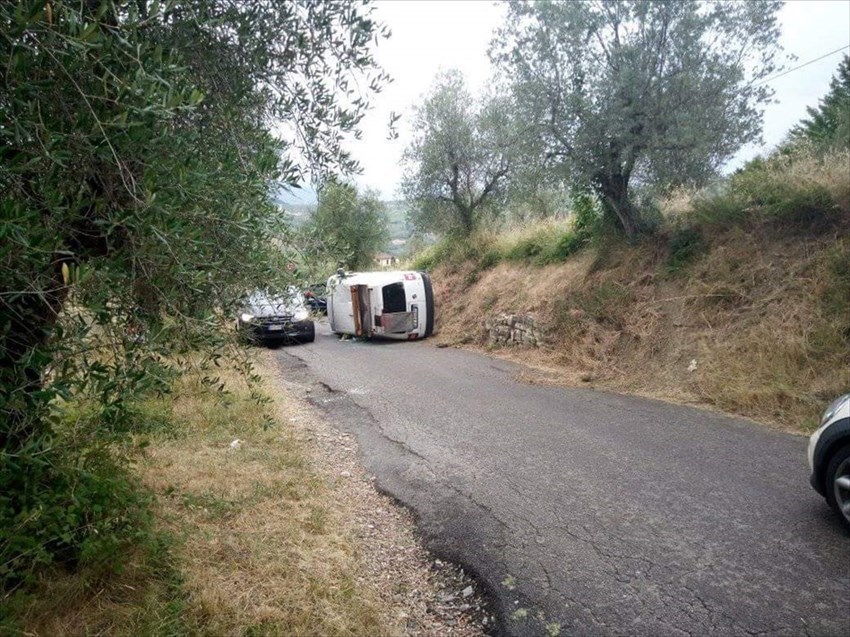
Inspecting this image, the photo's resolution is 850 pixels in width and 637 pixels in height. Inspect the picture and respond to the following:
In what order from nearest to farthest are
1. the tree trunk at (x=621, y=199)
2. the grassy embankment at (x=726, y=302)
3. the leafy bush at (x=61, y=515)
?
the leafy bush at (x=61, y=515) < the grassy embankment at (x=726, y=302) < the tree trunk at (x=621, y=199)

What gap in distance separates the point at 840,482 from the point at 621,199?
8509mm

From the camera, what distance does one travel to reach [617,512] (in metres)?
4.13

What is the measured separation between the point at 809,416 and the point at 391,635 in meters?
5.86

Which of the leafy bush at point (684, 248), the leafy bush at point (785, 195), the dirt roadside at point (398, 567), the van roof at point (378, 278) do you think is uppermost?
the leafy bush at point (785, 195)

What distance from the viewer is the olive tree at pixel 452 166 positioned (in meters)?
18.2

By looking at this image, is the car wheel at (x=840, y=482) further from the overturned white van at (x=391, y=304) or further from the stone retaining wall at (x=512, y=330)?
the overturned white van at (x=391, y=304)

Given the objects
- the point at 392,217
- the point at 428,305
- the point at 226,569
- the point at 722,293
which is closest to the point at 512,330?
the point at 428,305

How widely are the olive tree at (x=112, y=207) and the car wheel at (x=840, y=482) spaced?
410 centimetres

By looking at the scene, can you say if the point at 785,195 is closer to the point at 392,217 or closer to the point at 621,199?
the point at 621,199

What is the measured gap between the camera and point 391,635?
111 inches

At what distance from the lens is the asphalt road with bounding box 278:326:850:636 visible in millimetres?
2947

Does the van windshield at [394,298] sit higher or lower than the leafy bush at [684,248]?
lower

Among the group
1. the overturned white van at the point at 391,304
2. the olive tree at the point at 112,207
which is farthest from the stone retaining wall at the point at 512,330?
the olive tree at the point at 112,207

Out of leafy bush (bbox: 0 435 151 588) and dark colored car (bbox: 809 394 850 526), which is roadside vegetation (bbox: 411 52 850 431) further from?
leafy bush (bbox: 0 435 151 588)
